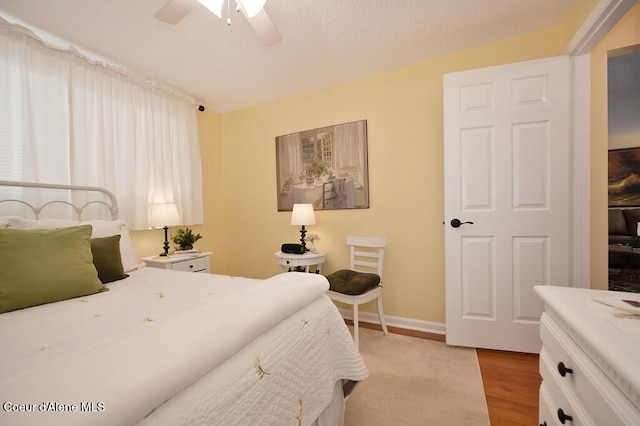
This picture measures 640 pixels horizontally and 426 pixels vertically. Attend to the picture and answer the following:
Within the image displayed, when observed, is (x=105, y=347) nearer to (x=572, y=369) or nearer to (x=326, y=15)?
(x=572, y=369)

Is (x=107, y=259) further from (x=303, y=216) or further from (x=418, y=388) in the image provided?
(x=418, y=388)

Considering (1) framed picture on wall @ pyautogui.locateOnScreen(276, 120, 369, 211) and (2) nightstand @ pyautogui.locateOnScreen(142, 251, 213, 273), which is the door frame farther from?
(2) nightstand @ pyautogui.locateOnScreen(142, 251, 213, 273)

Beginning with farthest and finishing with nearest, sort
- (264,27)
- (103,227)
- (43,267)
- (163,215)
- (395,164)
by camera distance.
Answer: (395,164) < (163,215) < (103,227) < (264,27) < (43,267)

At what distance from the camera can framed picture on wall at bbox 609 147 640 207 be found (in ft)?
10.0

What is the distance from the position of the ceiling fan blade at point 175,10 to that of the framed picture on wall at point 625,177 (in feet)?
14.6

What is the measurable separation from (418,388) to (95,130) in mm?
3147

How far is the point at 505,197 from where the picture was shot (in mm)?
2078

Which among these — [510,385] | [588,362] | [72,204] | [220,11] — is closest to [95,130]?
[72,204]

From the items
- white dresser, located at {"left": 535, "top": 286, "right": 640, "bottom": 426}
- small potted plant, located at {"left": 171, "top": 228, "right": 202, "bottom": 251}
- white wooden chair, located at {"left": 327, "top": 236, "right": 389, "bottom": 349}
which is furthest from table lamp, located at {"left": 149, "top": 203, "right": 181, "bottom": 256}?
white dresser, located at {"left": 535, "top": 286, "right": 640, "bottom": 426}

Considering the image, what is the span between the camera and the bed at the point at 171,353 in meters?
0.50

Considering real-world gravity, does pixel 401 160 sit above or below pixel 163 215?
above

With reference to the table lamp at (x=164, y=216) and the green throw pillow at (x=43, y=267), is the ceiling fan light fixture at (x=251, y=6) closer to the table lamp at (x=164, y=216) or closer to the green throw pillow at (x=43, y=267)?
the green throw pillow at (x=43, y=267)

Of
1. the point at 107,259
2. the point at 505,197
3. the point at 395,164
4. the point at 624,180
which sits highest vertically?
the point at 395,164

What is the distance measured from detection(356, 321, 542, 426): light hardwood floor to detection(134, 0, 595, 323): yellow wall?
0.54m
